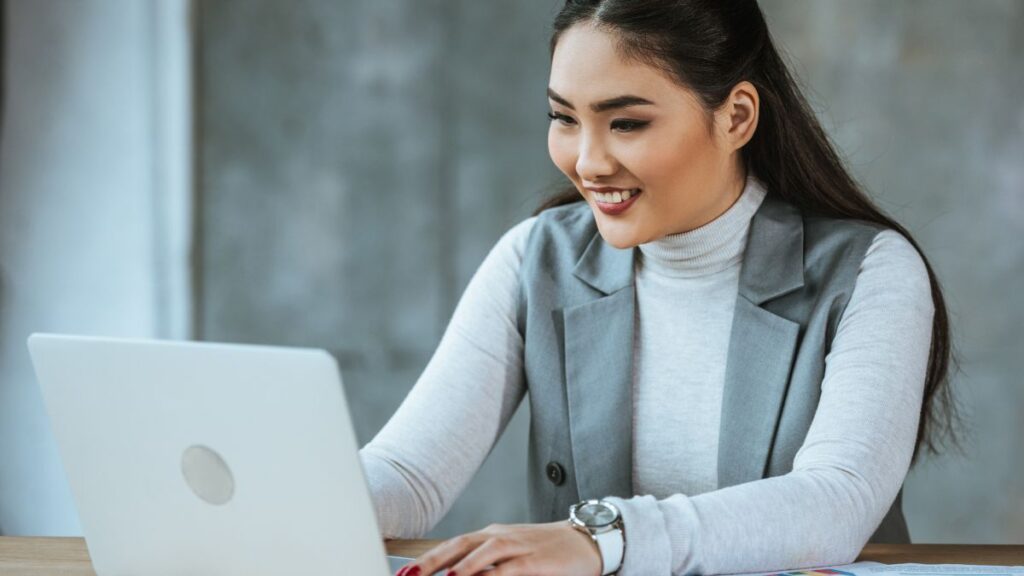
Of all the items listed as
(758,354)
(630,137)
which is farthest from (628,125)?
(758,354)

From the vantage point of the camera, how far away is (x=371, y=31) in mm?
3488

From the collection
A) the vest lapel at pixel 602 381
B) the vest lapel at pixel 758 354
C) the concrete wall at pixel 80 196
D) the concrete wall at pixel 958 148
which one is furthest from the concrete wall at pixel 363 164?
the vest lapel at pixel 758 354

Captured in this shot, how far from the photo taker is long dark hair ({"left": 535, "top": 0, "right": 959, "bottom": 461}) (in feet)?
5.38

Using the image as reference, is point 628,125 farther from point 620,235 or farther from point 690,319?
point 690,319

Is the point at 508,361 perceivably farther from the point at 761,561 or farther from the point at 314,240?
the point at 314,240

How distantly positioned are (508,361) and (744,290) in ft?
1.20

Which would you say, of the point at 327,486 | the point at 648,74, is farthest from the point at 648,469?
the point at 327,486

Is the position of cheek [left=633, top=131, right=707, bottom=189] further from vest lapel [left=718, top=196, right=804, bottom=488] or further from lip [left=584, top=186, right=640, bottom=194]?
vest lapel [left=718, top=196, right=804, bottom=488]

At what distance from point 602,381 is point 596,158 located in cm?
37

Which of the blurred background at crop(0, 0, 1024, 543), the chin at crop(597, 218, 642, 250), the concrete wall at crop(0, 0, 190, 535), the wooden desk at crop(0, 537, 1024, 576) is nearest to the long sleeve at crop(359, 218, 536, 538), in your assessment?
the wooden desk at crop(0, 537, 1024, 576)

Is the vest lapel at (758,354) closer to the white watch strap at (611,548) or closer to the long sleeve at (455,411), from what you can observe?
the long sleeve at (455,411)

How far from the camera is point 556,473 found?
6.13ft

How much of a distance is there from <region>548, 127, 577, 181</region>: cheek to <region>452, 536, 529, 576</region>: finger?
0.60 m

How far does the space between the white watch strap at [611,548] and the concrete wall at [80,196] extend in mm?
2288
